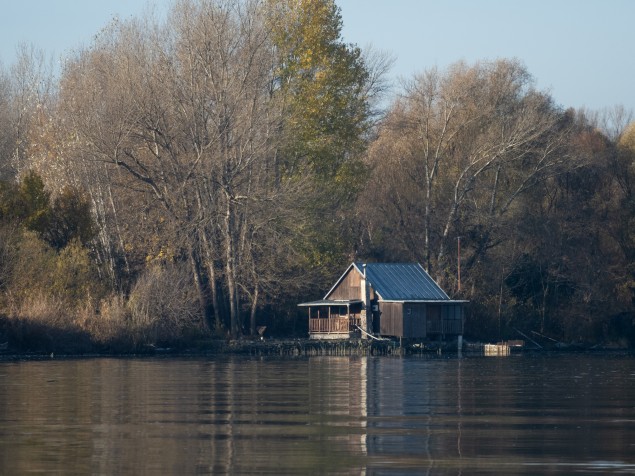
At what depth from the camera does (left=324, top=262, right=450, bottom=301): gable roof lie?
2457 inches

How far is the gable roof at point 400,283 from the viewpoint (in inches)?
2457

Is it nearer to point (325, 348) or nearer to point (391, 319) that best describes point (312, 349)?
point (325, 348)

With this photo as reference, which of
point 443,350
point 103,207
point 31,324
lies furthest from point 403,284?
point 31,324

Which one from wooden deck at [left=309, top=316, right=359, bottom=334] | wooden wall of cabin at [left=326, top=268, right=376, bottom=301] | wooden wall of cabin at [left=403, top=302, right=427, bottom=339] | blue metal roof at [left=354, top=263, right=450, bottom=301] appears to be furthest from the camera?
wooden wall of cabin at [left=326, top=268, right=376, bottom=301]

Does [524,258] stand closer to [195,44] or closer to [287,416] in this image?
[195,44]

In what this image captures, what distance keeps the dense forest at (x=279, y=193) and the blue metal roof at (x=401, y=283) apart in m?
3.11

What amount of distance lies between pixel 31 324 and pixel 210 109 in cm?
1590

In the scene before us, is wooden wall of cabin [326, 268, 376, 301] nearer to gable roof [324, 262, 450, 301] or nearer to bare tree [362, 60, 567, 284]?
gable roof [324, 262, 450, 301]

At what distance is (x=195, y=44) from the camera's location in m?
60.8

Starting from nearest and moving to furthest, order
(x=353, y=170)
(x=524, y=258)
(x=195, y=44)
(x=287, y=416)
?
(x=287, y=416) → (x=195, y=44) → (x=353, y=170) → (x=524, y=258)

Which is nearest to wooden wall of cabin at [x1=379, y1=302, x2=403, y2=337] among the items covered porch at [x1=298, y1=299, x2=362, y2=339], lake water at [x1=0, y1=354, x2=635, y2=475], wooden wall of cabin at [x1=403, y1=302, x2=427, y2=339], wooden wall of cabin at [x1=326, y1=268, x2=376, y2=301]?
wooden wall of cabin at [x1=403, y1=302, x2=427, y2=339]

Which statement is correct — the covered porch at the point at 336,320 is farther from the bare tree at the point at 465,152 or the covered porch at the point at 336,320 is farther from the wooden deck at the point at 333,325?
the bare tree at the point at 465,152

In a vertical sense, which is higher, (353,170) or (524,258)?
(353,170)

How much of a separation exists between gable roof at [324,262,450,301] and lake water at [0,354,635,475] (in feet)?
75.9
